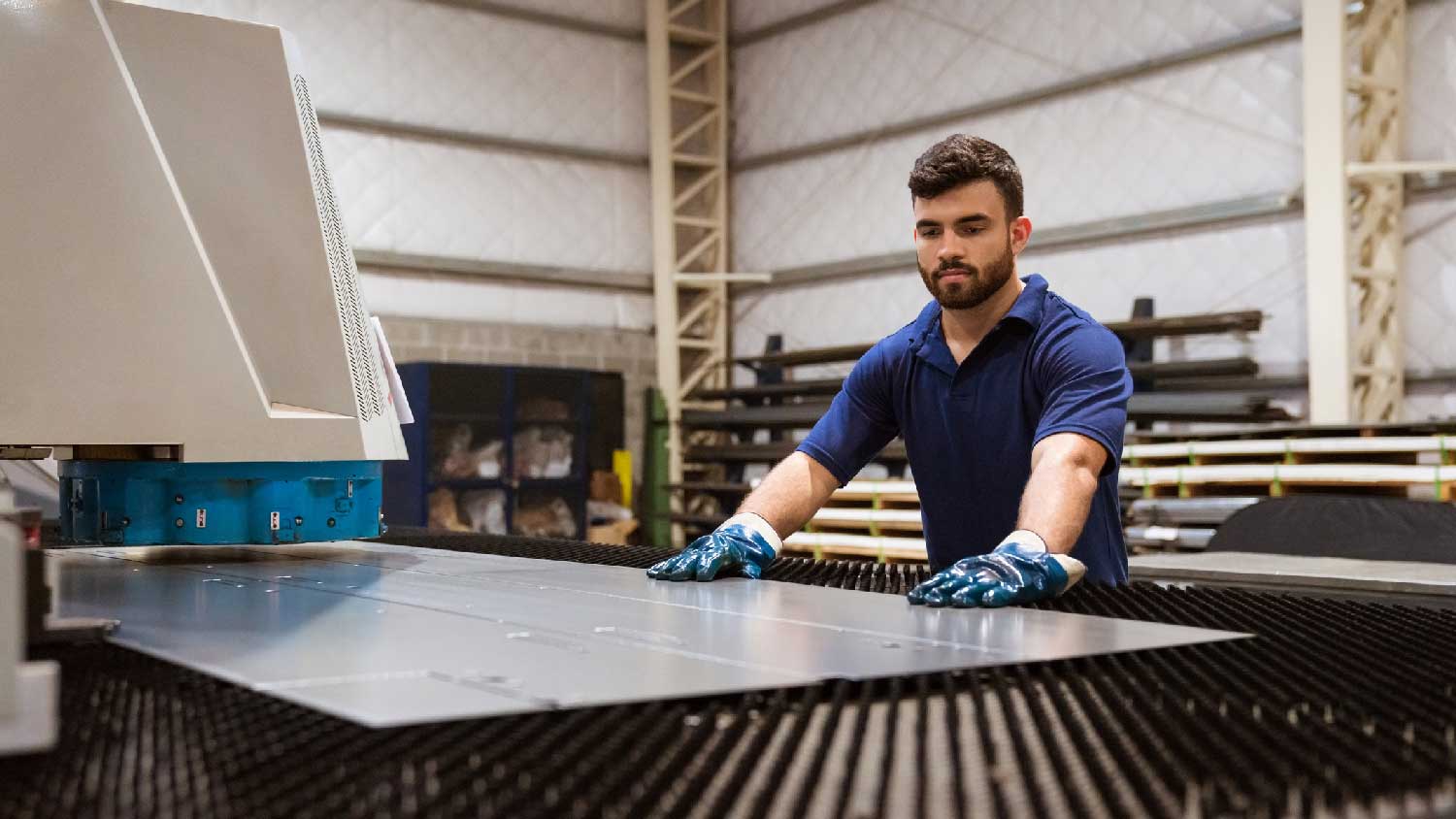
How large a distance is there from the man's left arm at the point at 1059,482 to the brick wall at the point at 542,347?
786 cm

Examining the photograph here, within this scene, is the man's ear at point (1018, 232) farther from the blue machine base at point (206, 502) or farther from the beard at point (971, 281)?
the blue machine base at point (206, 502)

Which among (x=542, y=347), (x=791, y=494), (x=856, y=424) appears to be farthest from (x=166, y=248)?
(x=542, y=347)

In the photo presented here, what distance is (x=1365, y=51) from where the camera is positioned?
7.68 metres

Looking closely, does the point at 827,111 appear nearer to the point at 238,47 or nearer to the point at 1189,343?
the point at 1189,343

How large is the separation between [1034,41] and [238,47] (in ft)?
24.5

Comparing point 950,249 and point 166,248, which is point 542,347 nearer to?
point 950,249

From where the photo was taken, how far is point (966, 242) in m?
2.86

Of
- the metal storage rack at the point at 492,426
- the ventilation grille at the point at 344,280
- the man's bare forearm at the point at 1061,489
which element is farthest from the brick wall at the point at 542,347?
the man's bare forearm at the point at 1061,489

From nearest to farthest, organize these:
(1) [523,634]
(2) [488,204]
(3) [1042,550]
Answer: (1) [523,634]
(3) [1042,550]
(2) [488,204]

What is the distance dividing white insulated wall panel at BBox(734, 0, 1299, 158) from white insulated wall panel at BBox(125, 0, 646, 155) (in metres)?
1.11

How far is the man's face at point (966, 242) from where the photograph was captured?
2837 millimetres

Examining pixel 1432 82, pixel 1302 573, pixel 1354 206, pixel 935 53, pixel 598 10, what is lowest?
pixel 1302 573

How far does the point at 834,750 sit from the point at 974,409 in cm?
193

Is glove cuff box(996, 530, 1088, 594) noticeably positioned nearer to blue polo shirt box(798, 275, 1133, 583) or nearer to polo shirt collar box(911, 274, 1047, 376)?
blue polo shirt box(798, 275, 1133, 583)
